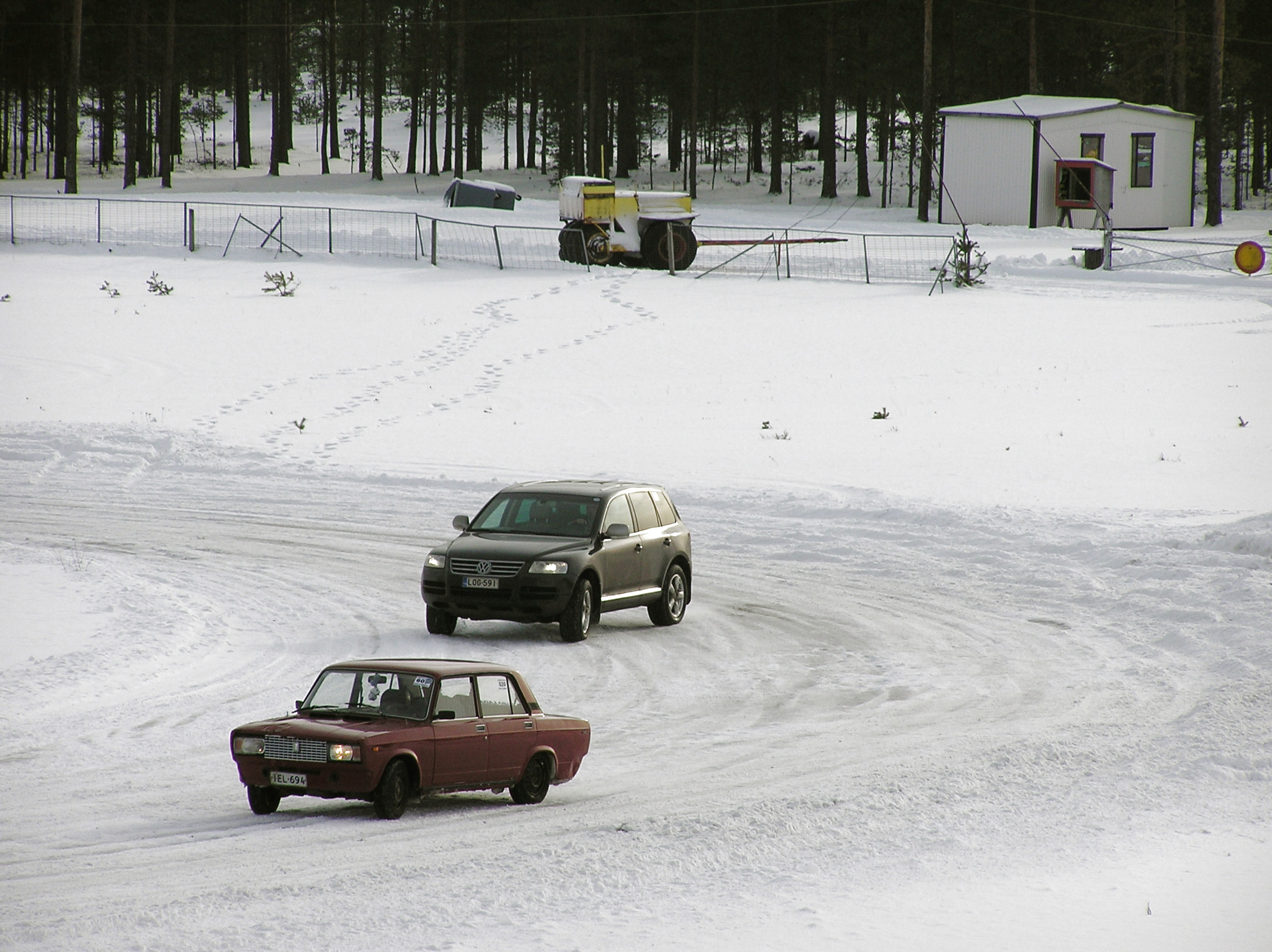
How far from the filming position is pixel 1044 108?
5819 cm

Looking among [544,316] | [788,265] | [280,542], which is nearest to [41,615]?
[280,542]

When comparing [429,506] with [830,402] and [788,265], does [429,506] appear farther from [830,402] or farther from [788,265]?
[788,265]

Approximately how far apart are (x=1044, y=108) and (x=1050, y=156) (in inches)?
86.9

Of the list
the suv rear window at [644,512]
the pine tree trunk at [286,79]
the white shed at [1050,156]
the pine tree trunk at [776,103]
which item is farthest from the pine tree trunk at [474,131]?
the suv rear window at [644,512]

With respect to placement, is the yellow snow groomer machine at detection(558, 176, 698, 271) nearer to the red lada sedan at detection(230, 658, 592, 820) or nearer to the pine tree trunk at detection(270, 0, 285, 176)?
the red lada sedan at detection(230, 658, 592, 820)

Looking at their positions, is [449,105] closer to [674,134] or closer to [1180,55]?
[674,134]

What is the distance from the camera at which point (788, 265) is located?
4334 centimetres

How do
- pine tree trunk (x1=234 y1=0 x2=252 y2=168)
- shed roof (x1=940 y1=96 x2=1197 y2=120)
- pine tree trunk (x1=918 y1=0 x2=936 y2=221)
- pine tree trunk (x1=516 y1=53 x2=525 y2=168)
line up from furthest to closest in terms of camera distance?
pine tree trunk (x1=516 y1=53 x2=525 y2=168)
pine tree trunk (x1=234 y1=0 x2=252 y2=168)
pine tree trunk (x1=918 y1=0 x2=936 y2=221)
shed roof (x1=940 y1=96 x2=1197 y2=120)

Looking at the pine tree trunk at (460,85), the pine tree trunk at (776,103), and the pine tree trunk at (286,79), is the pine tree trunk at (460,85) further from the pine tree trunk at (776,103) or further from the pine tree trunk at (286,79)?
the pine tree trunk at (776,103)

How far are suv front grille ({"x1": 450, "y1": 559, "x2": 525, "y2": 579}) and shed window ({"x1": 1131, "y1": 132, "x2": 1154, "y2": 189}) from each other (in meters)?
50.2

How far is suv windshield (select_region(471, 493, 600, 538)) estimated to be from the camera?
1563 centimetres

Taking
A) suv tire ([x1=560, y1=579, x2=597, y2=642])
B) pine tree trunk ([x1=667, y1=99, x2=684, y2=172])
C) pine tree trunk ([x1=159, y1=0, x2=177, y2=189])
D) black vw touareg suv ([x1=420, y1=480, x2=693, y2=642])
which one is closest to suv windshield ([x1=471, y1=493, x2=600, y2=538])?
black vw touareg suv ([x1=420, y1=480, x2=693, y2=642])

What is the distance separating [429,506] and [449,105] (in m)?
63.8

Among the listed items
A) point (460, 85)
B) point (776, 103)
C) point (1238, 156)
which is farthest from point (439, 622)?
point (1238, 156)
